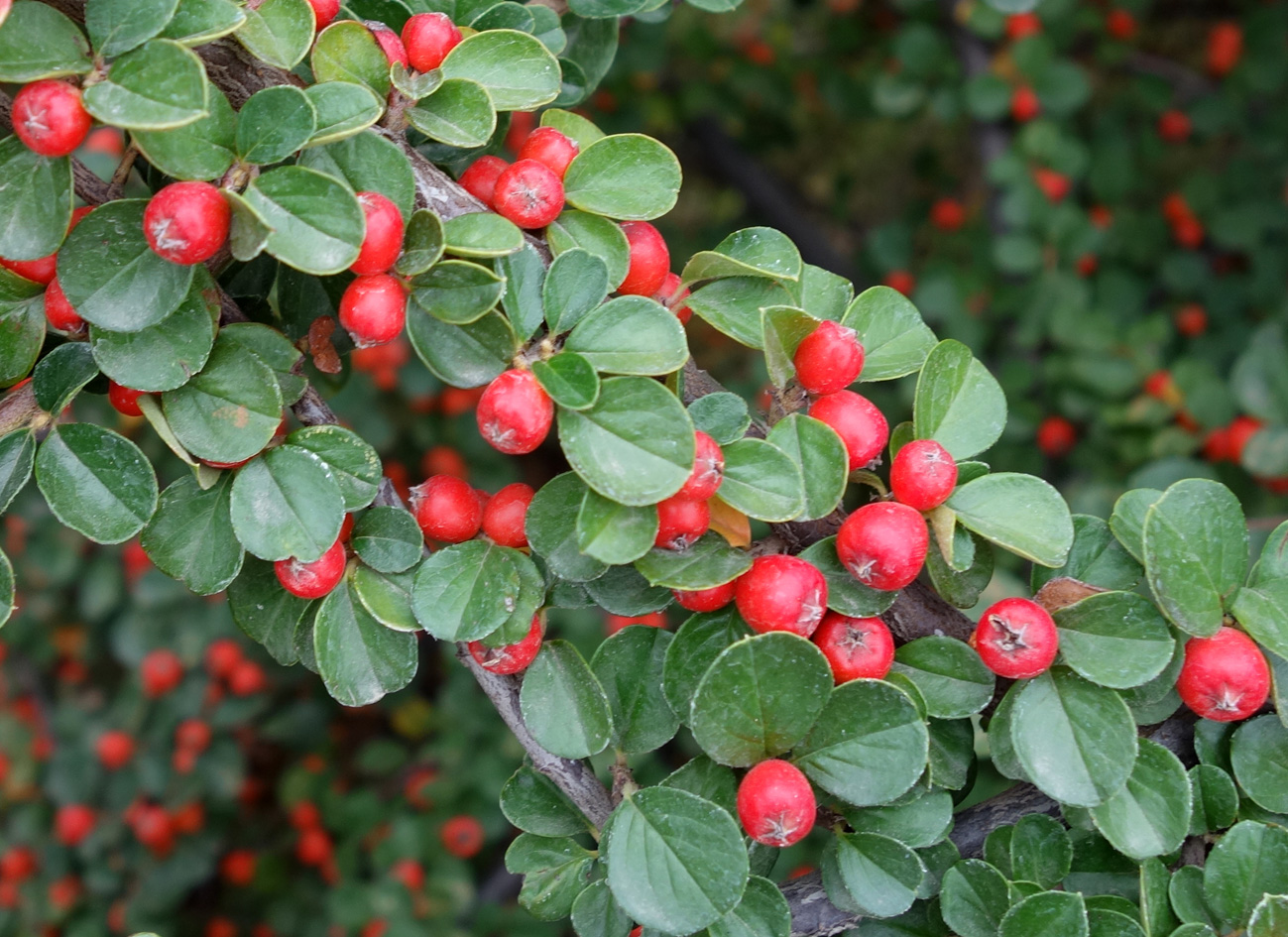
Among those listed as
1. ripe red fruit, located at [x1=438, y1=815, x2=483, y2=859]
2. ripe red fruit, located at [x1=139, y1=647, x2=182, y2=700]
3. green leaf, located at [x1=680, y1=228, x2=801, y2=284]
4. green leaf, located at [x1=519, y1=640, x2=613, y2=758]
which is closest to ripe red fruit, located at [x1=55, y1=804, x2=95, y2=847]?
ripe red fruit, located at [x1=139, y1=647, x2=182, y2=700]

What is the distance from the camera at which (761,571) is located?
793mm

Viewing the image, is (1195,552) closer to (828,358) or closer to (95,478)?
(828,358)

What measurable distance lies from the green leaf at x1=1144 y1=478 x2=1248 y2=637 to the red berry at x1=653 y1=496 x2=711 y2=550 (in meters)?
0.37

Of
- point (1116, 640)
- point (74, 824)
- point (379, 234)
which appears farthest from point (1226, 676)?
point (74, 824)

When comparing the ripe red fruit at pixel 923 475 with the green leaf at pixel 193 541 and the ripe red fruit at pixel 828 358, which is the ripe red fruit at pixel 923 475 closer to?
the ripe red fruit at pixel 828 358

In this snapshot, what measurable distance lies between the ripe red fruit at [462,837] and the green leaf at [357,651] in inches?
55.8

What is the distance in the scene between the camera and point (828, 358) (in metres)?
0.84

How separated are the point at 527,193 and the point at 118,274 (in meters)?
0.32

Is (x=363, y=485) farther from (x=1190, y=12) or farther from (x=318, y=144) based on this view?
(x=1190, y=12)

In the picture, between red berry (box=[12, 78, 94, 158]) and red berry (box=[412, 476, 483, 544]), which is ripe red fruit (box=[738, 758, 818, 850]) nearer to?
red berry (box=[412, 476, 483, 544])

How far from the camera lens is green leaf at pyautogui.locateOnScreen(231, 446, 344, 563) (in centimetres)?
81

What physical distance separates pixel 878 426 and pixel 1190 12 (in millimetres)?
3272

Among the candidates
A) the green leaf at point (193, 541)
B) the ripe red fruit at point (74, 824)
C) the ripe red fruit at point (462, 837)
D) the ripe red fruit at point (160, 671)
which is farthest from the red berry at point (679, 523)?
the ripe red fruit at point (74, 824)

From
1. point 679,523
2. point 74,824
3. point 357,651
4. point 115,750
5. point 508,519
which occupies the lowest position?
point 74,824
